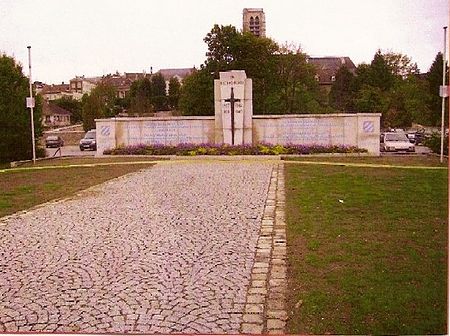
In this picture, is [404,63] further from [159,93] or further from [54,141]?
[159,93]

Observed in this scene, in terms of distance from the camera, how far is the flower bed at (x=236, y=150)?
18562mm

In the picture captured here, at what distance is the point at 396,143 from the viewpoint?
2239 cm

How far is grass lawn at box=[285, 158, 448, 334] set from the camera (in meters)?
3.74

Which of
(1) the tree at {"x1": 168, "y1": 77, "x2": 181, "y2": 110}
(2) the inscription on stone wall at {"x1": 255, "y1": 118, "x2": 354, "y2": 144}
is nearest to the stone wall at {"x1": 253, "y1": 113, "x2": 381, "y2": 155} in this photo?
(2) the inscription on stone wall at {"x1": 255, "y1": 118, "x2": 354, "y2": 144}

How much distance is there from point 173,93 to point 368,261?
38.7 meters

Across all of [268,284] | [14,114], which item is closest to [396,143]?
[14,114]

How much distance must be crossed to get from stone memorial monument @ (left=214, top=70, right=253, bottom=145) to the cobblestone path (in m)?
10.6

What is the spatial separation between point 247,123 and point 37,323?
55.2 ft

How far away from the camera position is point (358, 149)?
1928cm

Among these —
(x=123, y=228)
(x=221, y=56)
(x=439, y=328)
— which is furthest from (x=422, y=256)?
(x=221, y=56)

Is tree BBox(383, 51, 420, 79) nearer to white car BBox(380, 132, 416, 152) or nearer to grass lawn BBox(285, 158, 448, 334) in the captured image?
grass lawn BBox(285, 158, 448, 334)

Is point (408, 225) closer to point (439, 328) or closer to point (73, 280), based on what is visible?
point (439, 328)

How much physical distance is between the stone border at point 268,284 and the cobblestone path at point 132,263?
0.07 m

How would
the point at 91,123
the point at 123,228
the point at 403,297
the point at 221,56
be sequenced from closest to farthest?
the point at 403,297, the point at 123,228, the point at 91,123, the point at 221,56
